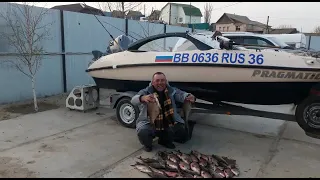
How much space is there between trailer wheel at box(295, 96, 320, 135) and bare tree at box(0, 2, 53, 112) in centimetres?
565

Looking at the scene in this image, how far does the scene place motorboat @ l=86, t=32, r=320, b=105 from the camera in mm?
4793

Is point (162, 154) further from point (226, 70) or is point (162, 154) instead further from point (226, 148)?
point (226, 70)

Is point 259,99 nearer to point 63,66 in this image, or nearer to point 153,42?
point 153,42

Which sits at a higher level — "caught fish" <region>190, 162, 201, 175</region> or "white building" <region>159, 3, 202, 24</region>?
"white building" <region>159, 3, 202, 24</region>

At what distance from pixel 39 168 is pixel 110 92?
2980 millimetres

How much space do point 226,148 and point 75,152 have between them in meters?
2.36

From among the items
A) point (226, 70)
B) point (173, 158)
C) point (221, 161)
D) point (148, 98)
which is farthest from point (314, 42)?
point (173, 158)

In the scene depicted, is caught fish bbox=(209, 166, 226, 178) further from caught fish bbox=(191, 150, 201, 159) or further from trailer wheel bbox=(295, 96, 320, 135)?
trailer wheel bbox=(295, 96, 320, 135)

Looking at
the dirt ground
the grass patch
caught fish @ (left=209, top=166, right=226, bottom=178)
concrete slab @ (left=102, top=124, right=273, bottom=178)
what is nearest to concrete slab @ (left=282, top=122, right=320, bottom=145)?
concrete slab @ (left=102, top=124, right=273, bottom=178)

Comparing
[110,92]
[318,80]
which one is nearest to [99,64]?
[110,92]

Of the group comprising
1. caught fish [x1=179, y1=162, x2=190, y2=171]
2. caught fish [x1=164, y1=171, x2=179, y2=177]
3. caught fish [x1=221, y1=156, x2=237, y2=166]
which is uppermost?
caught fish [x1=179, y1=162, x2=190, y2=171]

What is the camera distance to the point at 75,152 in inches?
175

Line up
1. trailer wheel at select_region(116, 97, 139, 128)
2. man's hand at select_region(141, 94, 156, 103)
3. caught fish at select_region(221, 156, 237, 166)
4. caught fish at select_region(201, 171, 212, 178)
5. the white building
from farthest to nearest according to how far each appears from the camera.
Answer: the white building < trailer wheel at select_region(116, 97, 139, 128) < man's hand at select_region(141, 94, 156, 103) < caught fish at select_region(221, 156, 237, 166) < caught fish at select_region(201, 171, 212, 178)

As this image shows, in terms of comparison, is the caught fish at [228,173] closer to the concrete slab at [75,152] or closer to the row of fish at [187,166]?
the row of fish at [187,166]
